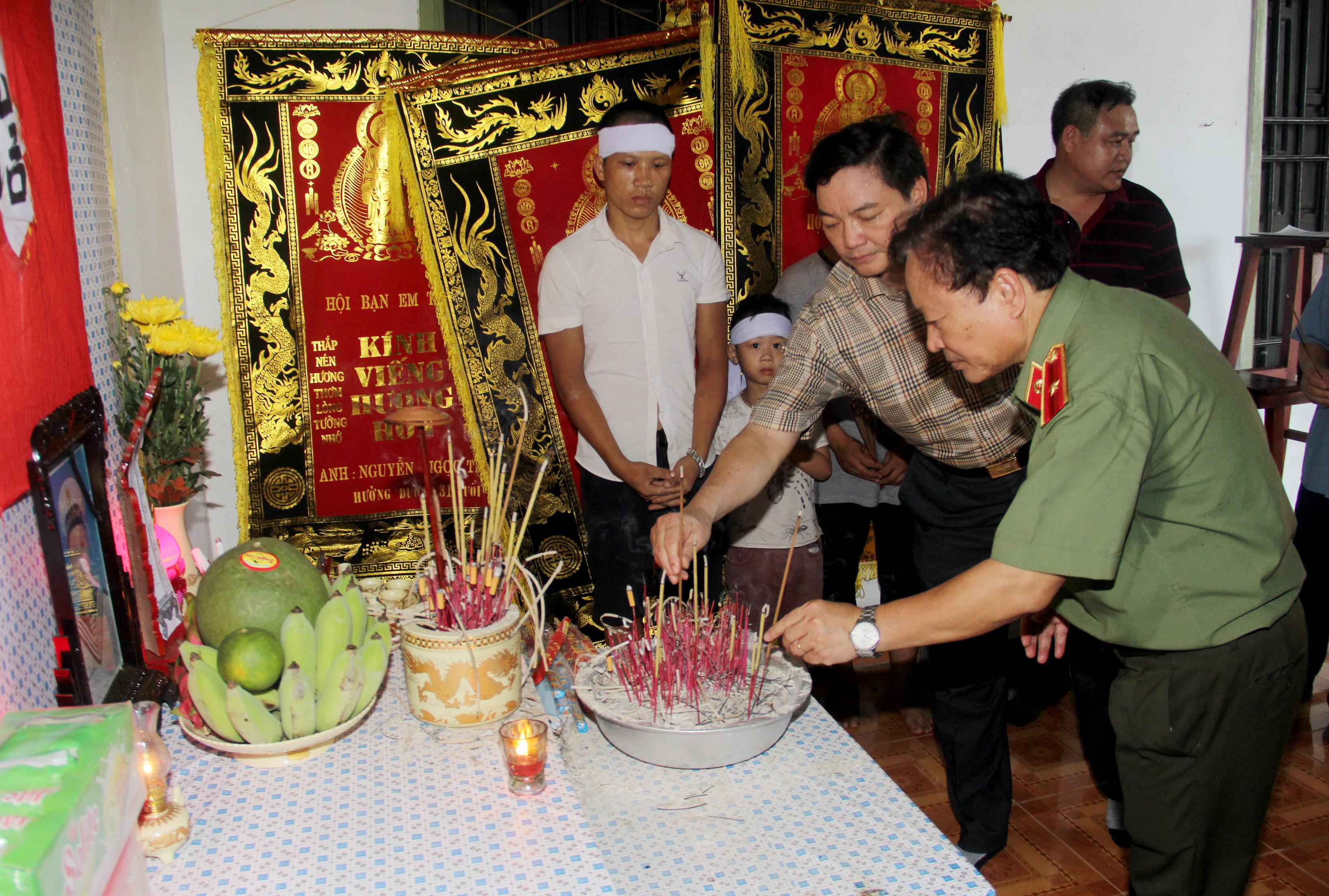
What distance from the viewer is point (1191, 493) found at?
1392mm

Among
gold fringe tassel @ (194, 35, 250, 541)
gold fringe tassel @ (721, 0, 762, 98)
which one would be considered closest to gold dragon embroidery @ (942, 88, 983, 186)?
gold fringe tassel @ (721, 0, 762, 98)

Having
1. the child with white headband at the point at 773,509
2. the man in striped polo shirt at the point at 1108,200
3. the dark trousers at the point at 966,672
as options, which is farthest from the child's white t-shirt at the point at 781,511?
the man in striped polo shirt at the point at 1108,200

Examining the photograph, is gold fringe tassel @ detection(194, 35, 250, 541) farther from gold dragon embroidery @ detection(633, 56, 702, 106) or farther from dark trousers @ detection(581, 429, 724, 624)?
gold dragon embroidery @ detection(633, 56, 702, 106)

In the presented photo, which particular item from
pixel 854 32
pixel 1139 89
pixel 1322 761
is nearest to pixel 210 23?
pixel 854 32

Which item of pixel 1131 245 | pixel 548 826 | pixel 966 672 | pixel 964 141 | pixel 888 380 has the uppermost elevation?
pixel 964 141

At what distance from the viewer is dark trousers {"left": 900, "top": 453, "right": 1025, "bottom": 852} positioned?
214 cm

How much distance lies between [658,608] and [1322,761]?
2.31 metres

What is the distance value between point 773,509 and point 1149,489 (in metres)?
Result: 1.46

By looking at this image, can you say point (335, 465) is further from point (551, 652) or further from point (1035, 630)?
point (1035, 630)

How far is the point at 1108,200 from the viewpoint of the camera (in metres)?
2.93

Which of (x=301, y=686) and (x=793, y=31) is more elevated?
(x=793, y=31)

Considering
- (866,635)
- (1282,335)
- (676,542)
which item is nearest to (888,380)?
(676,542)

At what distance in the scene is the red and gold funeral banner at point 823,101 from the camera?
119 inches

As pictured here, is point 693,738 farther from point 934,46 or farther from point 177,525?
point 934,46
